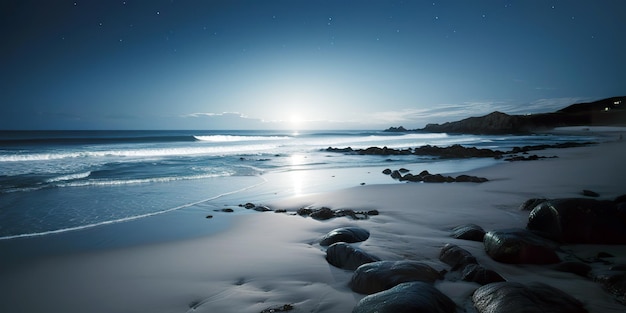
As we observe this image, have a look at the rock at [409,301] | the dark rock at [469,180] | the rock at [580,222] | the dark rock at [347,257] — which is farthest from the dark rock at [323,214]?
the dark rock at [469,180]

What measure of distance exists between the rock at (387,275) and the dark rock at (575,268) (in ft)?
4.81

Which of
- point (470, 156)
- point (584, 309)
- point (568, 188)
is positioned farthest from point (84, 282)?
point (470, 156)

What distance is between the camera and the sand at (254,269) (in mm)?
3129

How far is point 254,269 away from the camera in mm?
3949

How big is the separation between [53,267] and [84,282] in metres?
0.93

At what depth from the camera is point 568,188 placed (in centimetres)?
812

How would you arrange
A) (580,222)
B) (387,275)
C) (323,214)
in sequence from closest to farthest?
(387,275) < (580,222) < (323,214)

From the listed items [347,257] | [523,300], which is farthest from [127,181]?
[523,300]

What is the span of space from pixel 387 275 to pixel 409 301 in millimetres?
696

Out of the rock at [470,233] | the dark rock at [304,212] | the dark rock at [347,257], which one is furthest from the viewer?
the dark rock at [304,212]

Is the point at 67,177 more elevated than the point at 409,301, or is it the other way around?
the point at 409,301

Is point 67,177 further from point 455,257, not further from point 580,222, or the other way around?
point 580,222

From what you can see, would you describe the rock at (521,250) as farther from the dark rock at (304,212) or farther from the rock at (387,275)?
the dark rock at (304,212)

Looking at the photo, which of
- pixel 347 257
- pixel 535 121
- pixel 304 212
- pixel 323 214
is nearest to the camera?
pixel 347 257
